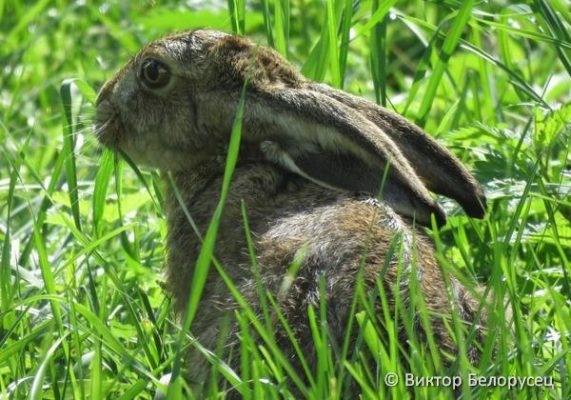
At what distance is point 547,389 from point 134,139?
2218 millimetres

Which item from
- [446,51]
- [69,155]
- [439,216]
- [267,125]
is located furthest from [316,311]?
[446,51]

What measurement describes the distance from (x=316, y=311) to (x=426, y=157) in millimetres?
912

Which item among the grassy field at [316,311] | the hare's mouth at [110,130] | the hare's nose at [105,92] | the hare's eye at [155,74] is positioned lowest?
the grassy field at [316,311]

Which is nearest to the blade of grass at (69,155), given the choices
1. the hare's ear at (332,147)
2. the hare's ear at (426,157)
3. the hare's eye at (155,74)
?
the hare's eye at (155,74)

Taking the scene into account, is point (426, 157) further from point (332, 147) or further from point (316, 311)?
point (316, 311)

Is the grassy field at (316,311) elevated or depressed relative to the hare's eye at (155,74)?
depressed

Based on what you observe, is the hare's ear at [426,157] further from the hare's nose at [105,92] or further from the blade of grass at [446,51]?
the hare's nose at [105,92]

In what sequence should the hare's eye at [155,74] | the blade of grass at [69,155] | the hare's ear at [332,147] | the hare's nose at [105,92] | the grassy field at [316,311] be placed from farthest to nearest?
the hare's nose at [105,92] → the hare's eye at [155,74] → the blade of grass at [69,155] → the hare's ear at [332,147] → the grassy field at [316,311]

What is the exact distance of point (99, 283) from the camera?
496cm

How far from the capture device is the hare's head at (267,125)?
4.31 metres

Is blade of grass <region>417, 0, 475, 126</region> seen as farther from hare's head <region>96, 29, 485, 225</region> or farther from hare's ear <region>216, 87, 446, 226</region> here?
hare's ear <region>216, 87, 446, 226</region>

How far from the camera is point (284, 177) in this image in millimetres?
4637

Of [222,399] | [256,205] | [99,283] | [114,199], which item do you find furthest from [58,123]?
[222,399]

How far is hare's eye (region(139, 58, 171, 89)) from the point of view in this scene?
517cm
